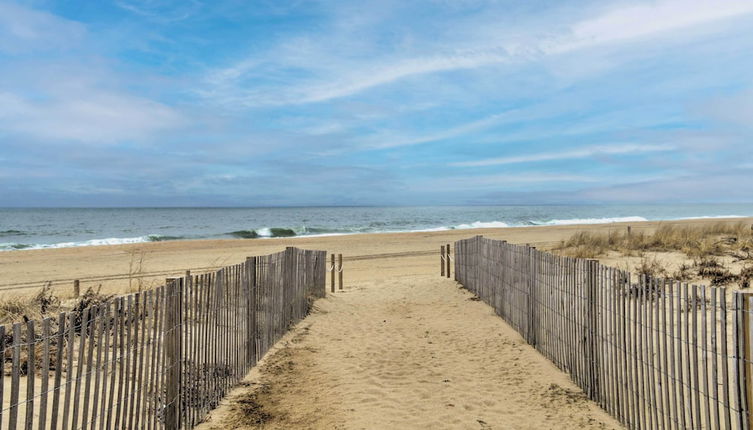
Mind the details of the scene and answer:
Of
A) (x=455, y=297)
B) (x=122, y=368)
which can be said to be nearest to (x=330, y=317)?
(x=455, y=297)

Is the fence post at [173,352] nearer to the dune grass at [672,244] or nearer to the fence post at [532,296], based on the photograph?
the fence post at [532,296]

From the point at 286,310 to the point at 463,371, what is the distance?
142 inches

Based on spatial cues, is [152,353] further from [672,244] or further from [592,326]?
[672,244]

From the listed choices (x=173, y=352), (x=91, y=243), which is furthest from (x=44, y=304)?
(x=91, y=243)

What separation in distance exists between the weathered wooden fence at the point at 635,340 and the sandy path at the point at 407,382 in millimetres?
362

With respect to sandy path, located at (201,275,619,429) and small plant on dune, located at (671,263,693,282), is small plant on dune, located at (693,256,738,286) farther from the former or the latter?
sandy path, located at (201,275,619,429)

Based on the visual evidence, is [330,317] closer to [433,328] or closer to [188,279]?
[433,328]

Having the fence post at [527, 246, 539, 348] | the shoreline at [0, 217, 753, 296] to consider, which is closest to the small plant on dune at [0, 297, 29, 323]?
the shoreline at [0, 217, 753, 296]

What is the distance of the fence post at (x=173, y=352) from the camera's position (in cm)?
466

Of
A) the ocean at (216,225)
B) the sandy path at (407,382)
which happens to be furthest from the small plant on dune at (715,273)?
the ocean at (216,225)

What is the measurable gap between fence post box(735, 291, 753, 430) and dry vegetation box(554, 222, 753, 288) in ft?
19.3

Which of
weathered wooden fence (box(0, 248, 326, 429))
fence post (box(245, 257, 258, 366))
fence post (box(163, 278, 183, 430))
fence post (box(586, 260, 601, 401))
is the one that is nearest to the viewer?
weathered wooden fence (box(0, 248, 326, 429))

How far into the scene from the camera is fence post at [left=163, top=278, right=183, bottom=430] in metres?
4.66

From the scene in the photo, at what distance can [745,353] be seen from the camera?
3.35 m
